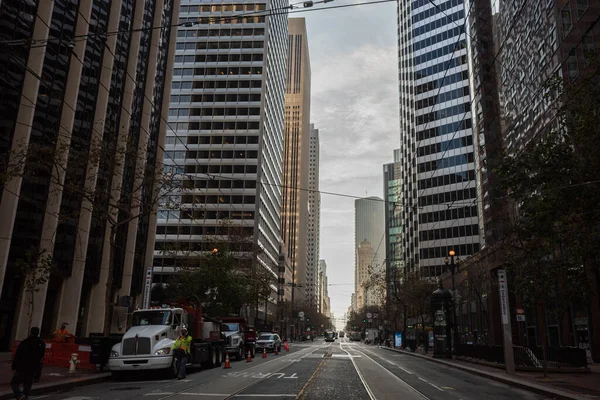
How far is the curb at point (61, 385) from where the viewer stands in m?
12.5

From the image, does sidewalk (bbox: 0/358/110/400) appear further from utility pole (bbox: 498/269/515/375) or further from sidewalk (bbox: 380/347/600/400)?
utility pole (bbox: 498/269/515/375)

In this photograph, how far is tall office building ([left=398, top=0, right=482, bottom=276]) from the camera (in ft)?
312

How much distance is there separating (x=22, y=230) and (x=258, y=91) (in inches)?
2936

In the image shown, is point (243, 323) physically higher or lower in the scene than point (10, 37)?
lower

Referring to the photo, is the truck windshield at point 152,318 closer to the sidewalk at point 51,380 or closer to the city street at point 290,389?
the city street at point 290,389

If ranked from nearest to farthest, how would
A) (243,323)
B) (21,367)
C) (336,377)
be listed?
(21,367), (336,377), (243,323)

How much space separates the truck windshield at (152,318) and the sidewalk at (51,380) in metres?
2.38

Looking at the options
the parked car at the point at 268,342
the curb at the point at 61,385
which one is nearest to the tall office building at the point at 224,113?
the parked car at the point at 268,342

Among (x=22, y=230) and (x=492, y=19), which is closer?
(x=22, y=230)

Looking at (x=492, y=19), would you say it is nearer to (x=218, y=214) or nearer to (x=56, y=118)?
(x=56, y=118)

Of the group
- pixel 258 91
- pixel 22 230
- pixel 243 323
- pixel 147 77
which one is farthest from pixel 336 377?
pixel 258 91

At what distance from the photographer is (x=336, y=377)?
1967cm

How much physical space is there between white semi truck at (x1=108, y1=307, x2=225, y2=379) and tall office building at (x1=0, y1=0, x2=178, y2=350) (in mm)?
5679

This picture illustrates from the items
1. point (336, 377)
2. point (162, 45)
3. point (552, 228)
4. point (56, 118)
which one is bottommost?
point (336, 377)
